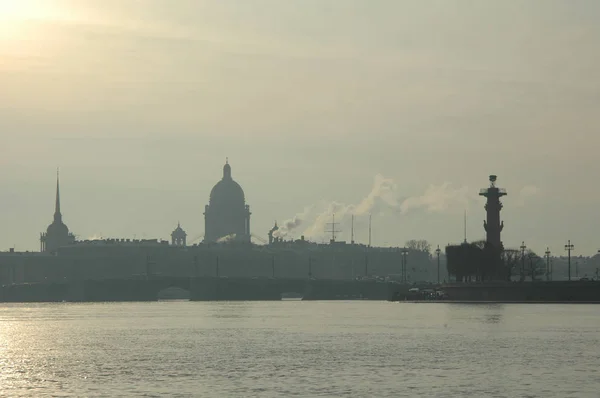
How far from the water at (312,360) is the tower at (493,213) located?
7524 centimetres

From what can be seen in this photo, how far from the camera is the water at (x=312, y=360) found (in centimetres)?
5412

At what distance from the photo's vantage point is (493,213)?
602 ft

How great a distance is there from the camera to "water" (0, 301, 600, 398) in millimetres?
54125

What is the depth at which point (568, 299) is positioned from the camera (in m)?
154

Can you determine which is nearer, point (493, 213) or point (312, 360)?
point (312, 360)

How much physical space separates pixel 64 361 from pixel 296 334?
2635cm

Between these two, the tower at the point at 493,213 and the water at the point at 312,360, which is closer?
the water at the point at 312,360

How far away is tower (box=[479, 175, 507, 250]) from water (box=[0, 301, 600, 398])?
75241 millimetres

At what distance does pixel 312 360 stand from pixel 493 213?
4694 inches

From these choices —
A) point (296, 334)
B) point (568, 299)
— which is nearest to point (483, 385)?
point (296, 334)

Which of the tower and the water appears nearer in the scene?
the water

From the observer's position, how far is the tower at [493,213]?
182m

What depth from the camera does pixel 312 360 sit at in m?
67.2

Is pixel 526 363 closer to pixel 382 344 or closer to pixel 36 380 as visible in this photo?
pixel 382 344
